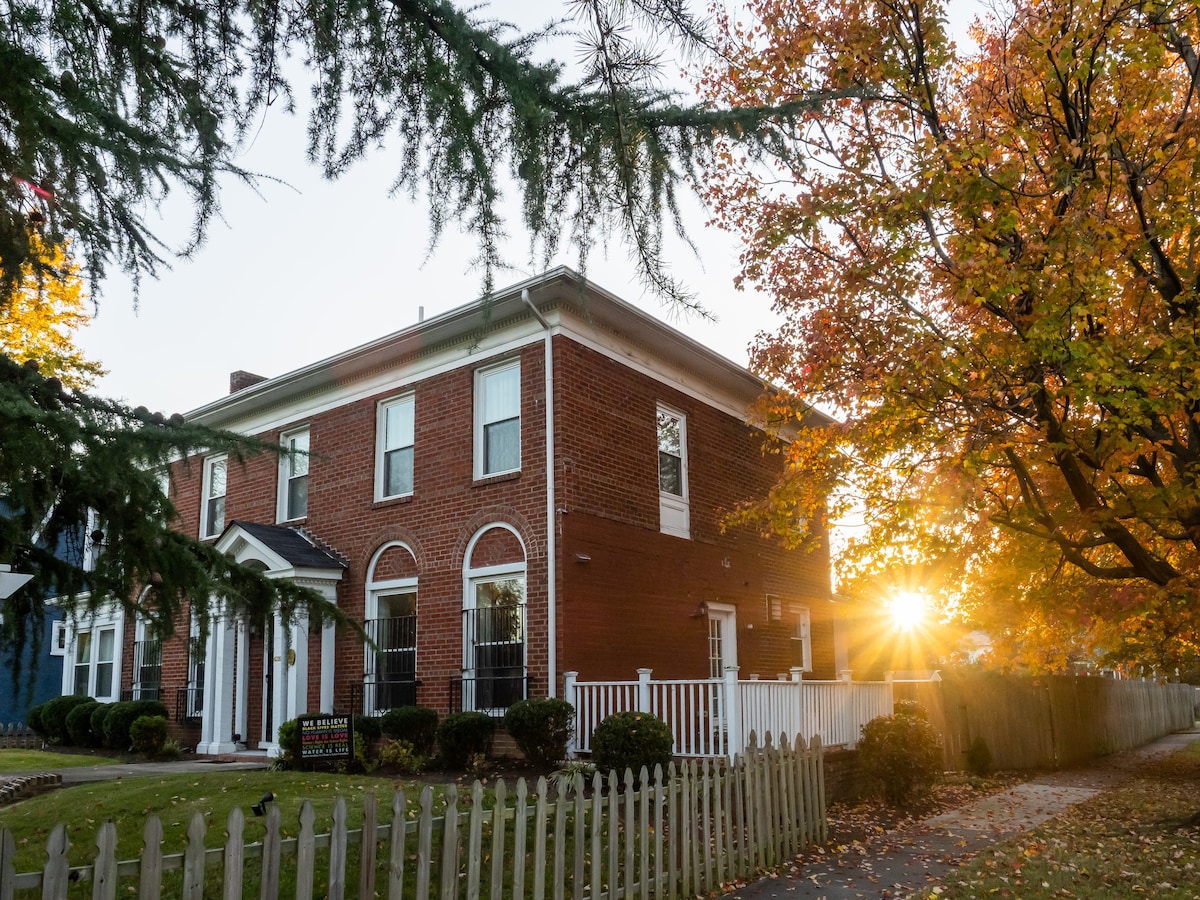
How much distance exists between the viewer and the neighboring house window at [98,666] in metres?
23.2

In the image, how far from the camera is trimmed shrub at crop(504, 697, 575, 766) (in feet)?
43.6

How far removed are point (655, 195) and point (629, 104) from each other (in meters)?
0.34

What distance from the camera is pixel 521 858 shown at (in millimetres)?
6320

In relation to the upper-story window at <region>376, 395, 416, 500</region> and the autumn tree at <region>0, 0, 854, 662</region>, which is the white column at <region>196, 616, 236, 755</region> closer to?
the upper-story window at <region>376, 395, 416, 500</region>

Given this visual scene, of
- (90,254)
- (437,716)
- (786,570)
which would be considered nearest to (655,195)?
(90,254)

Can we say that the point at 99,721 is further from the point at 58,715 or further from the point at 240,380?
the point at 240,380

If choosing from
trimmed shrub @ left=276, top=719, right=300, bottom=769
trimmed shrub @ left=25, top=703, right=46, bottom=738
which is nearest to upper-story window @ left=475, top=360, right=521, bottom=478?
trimmed shrub @ left=276, top=719, right=300, bottom=769

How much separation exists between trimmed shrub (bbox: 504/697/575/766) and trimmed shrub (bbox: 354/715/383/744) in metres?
2.91

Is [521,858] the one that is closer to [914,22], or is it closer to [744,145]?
[744,145]

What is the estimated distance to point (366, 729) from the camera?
1540cm

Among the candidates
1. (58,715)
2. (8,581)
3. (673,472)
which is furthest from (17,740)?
(8,581)

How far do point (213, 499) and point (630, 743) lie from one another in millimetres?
13174

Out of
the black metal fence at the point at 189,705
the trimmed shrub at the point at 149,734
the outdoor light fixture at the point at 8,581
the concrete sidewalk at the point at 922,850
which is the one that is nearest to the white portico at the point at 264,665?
the black metal fence at the point at 189,705

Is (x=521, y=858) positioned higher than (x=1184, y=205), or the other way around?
(x=1184, y=205)
